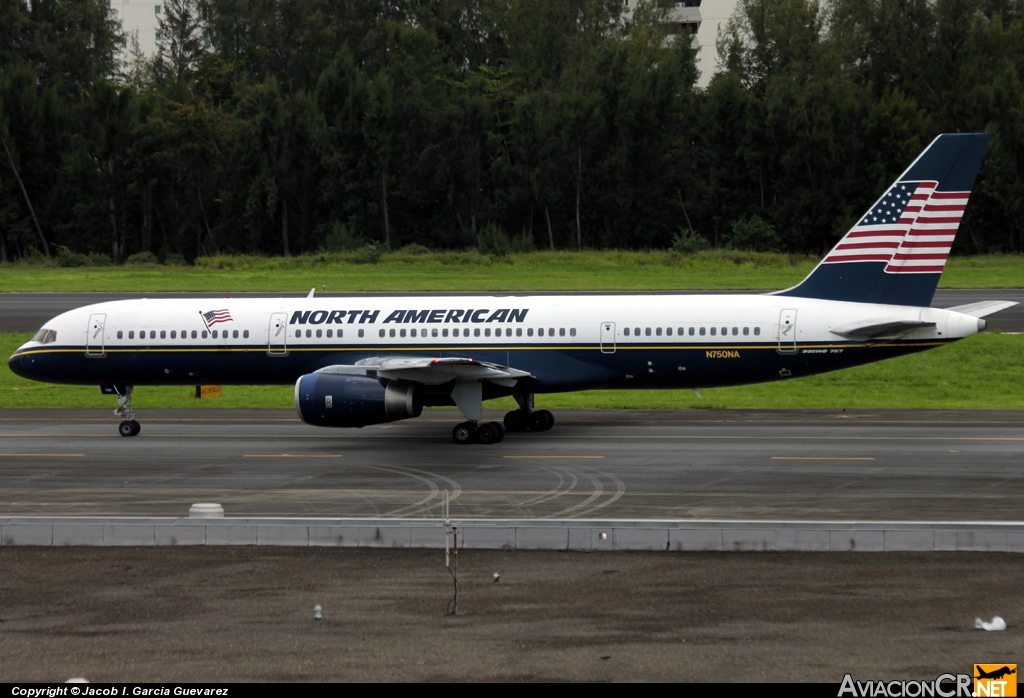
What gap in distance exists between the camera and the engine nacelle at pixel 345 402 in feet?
88.5

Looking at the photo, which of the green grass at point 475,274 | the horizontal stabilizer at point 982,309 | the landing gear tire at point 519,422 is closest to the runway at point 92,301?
the green grass at point 475,274

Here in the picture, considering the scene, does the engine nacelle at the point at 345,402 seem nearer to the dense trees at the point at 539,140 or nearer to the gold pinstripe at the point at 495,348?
the gold pinstripe at the point at 495,348

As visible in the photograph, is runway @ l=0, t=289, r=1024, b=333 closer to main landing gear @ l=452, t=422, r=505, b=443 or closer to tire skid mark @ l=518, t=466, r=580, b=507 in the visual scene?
main landing gear @ l=452, t=422, r=505, b=443

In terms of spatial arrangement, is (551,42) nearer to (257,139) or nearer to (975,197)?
(257,139)

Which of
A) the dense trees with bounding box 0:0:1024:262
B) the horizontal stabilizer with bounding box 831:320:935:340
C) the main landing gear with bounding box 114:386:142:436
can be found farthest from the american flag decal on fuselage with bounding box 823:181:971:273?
the dense trees with bounding box 0:0:1024:262

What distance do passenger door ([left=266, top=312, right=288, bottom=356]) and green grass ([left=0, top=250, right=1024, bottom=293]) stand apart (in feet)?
102

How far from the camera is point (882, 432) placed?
95.8 ft

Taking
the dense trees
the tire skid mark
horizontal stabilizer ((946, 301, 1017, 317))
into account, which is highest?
the dense trees

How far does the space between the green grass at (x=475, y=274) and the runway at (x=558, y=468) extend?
29.6 m

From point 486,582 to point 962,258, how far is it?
70085 mm

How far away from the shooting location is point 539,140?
91.4 metres

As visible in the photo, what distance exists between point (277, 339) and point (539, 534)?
15.9 meters

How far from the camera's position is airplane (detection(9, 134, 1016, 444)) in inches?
1106

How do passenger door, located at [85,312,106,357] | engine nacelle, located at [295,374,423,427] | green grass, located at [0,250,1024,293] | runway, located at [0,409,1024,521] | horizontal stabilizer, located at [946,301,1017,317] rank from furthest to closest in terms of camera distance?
green grass, located at [0,250,1024,293]
passenger door, located at [85,312,106,357]
horizontal stabilizer, located at [946,301,1017,317]
engine nacelle, located at [295,374,423,427]
runway, located at [0,409,1024,521]
